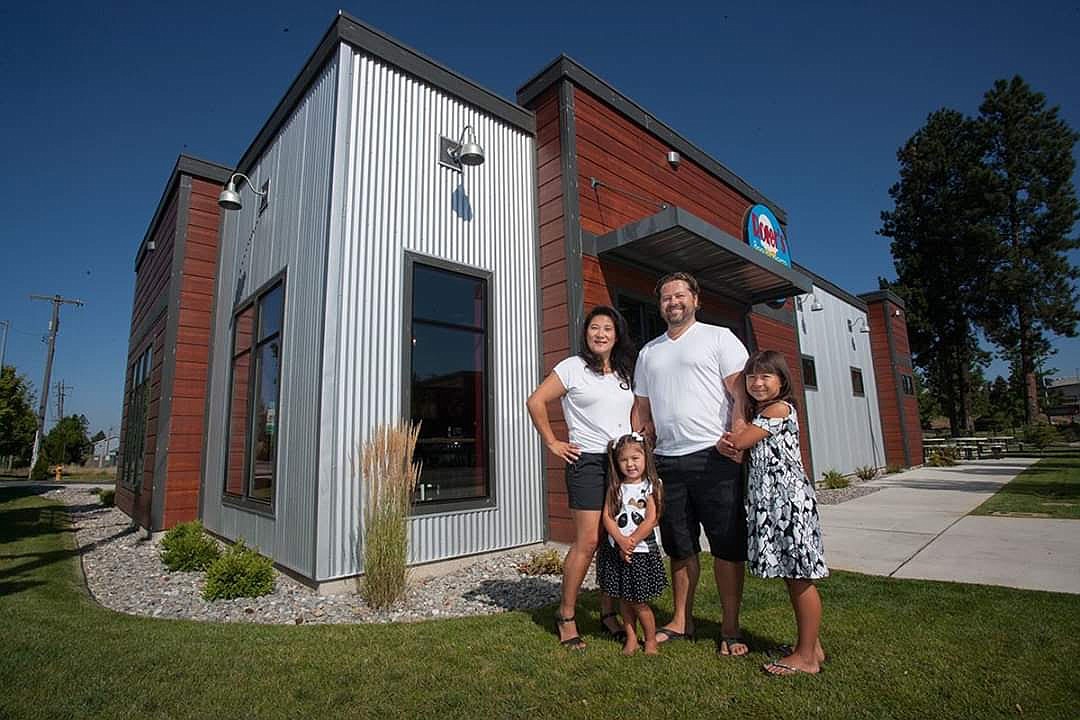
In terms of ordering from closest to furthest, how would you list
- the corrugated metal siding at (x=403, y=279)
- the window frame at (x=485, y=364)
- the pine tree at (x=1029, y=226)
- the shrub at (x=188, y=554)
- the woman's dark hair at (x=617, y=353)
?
the woman's dark hair at (x=617, y=353) → the corrugated metal siding at (x=403, y=279) → the window frame at (x=485, y=364) → the shrub at (x=188, y=554) → the pine tree at (x=1029, y=226)

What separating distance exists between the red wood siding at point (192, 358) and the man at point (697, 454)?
6.88 m

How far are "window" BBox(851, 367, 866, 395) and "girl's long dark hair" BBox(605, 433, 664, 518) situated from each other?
13597 millimetres

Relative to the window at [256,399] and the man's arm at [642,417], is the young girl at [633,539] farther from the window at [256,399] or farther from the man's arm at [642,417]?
the window at [256,399]

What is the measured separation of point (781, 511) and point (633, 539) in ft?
2.19

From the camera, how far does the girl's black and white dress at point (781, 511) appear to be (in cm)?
222

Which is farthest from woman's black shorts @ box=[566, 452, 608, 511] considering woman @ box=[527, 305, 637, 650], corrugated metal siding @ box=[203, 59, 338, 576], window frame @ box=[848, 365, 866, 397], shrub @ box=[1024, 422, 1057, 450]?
shrub @ box=[1024, 422, 1057, 450]

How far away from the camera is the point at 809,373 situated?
39.4 feet

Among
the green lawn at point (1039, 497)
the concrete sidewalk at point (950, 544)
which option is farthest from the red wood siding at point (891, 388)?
the concrete sidewalk at point (950, 544)

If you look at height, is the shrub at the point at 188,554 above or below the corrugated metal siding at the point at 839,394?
below

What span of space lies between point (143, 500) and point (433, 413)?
5.57m

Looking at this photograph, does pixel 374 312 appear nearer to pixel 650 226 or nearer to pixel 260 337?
pixel 260 337

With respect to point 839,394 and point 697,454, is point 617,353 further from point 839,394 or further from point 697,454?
point 839,394

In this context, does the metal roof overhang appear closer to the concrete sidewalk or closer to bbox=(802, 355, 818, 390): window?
the concrete sidewalk

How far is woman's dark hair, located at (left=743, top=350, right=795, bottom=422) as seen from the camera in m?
2.41
